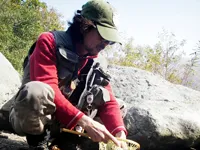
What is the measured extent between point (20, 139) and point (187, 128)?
2244 millimetres

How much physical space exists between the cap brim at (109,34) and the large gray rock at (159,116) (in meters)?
1.50

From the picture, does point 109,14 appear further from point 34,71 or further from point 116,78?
point 116,78

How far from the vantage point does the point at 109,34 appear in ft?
8.52

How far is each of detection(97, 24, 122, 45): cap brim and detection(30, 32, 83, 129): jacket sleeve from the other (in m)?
0.45

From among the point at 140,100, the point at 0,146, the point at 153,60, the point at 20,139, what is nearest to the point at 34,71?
the point at 0,146

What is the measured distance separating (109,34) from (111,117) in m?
0.83

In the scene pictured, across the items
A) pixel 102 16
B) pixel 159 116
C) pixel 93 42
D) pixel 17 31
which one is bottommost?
pixel 159 116

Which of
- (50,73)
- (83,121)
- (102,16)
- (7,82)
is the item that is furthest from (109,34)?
(7,82)

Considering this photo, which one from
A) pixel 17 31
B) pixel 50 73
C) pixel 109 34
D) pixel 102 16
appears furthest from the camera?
pixel 17 31

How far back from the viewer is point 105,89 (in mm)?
2986

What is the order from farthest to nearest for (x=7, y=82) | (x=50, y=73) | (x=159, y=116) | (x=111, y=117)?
(x=7, y=82), (x=159, y=116), (x=111, y=117), (x=50, y=73)

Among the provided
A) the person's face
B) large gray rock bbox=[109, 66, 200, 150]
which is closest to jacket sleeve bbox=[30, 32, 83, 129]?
the person's face

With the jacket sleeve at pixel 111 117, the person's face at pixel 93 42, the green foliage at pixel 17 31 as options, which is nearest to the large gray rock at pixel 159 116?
the jacket sleeve at pixel 111 117

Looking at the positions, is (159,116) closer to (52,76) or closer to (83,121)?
(83,121)
